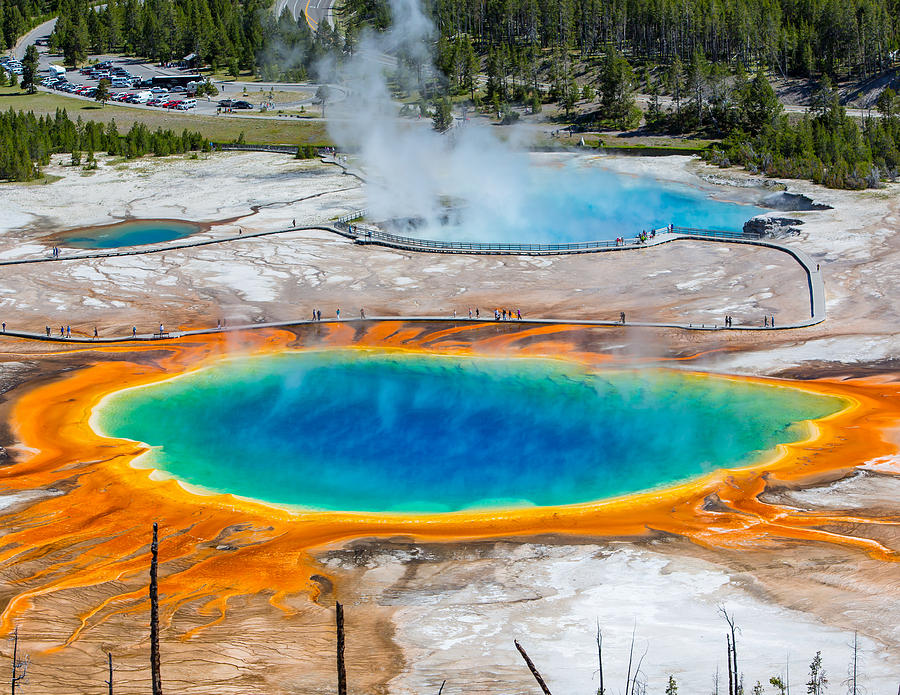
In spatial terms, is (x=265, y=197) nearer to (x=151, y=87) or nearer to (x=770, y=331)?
(x=770, y=331)

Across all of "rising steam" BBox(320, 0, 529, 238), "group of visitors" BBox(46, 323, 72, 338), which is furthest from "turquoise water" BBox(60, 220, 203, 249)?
"group of visitors" BBox(46, 323, 72, 338)

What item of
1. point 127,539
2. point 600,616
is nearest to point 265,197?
point 127,539

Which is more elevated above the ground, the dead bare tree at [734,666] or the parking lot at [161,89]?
the parking lot at [161,89]

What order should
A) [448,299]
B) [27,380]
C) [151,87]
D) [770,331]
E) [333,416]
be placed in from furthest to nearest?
[151,87] → [448,299] → [770,331] → [27,380] → [333,416]

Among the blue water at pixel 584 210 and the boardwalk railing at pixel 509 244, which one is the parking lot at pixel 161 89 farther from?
the boardwalk railing at pixel 509 244

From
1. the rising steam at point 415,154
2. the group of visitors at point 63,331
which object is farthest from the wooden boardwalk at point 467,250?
the rising steam at point 415,154

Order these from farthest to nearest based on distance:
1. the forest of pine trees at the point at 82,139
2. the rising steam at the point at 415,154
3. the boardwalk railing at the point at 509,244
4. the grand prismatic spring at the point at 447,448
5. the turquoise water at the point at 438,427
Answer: the forest of pine trees at the point at 82,139 < the rising steam at the point at 415,154 < the boardwalk railing at the point at 509,244 < the turquoise water at the point at 438,427 < the grand prismatic spring at the point at 447,448
